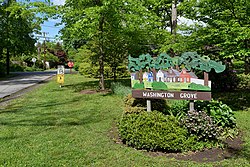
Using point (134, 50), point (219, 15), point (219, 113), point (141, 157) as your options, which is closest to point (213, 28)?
point (219, 15)

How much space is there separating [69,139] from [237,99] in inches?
263

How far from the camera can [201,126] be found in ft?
15.3

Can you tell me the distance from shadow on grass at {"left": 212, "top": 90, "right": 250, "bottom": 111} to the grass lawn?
862 mm

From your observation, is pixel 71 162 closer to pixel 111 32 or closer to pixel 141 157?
pixel 141 157

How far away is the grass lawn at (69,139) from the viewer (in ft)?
13.5

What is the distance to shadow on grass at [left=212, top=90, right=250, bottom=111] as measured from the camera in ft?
27.4

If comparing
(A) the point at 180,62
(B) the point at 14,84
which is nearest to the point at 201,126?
(A) the point at 180,62

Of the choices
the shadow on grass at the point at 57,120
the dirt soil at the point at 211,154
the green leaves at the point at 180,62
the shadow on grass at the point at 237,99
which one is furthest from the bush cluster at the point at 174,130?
the shadow on grass at the point at 237,99

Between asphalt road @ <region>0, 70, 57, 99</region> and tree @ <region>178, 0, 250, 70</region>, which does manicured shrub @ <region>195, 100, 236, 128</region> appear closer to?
tree @ <region>178, 0, 250, 70</region>

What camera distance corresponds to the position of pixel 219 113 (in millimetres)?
5254

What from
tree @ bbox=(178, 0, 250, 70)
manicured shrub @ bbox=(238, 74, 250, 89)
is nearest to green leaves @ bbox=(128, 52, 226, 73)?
tree @ bbox=(178, 0, 250, 70)

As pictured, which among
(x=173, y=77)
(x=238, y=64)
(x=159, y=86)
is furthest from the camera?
(x=238, y=64)

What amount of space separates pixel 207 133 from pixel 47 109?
5304 mm

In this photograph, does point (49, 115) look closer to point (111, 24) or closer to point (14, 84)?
point (111, 24)
